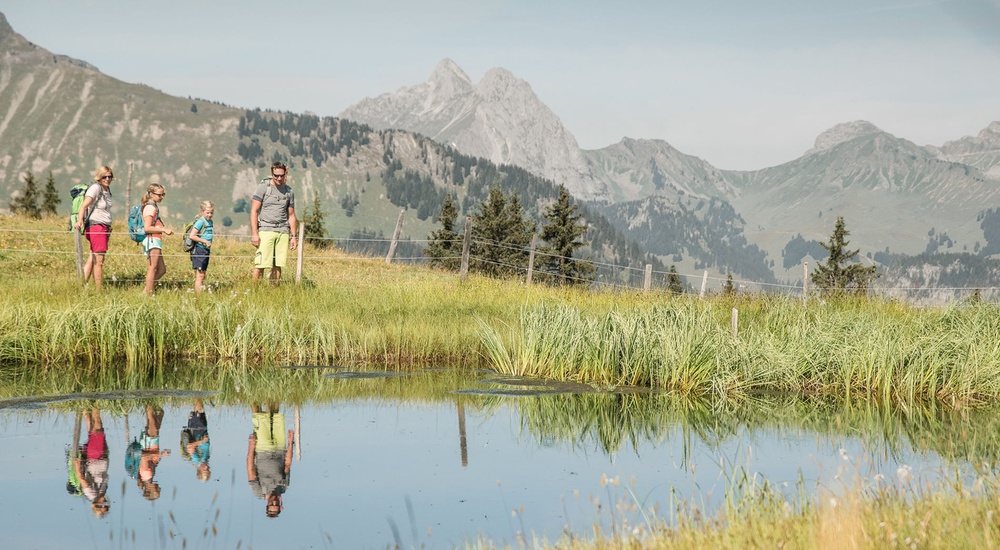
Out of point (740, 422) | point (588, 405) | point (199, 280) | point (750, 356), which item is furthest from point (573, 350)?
point (199, 280)

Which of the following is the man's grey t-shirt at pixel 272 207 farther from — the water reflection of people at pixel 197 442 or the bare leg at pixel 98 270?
the water reflection of people at pixel 197 442

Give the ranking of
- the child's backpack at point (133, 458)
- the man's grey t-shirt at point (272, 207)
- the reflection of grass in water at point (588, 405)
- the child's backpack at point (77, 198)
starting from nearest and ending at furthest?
1. the child's backpack at point (133, 458)
2. the reflection of grass in water at point (588, 405)
3. the child's backpack at point (77, 198)
4. the man's grey t-shirt at point (272, 207)

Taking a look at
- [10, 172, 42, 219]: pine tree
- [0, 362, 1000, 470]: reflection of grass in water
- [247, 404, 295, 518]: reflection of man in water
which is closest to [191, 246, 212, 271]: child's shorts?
[0, 362, 1000, 470]: reflection of grass in water

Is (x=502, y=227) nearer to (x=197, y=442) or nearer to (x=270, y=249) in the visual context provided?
(x=270, y=249)

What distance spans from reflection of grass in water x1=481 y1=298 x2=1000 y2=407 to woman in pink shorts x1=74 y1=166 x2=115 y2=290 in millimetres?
8199

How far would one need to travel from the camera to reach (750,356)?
572 inches

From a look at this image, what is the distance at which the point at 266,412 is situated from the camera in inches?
466

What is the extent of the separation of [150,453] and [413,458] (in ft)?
8.34

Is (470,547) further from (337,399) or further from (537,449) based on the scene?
(337,399)

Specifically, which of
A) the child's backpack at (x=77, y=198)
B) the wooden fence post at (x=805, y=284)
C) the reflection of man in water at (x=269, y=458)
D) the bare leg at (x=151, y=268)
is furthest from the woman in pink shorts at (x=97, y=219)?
the wooden fence post at (x=805, y=284)

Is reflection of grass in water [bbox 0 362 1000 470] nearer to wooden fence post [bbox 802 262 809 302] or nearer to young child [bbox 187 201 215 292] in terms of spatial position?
young child [bbox 187 201 215 292]

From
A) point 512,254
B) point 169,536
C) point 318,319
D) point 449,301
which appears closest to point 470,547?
point 169,536

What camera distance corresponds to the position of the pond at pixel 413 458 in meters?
7.33

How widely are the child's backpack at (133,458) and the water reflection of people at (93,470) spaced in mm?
185
